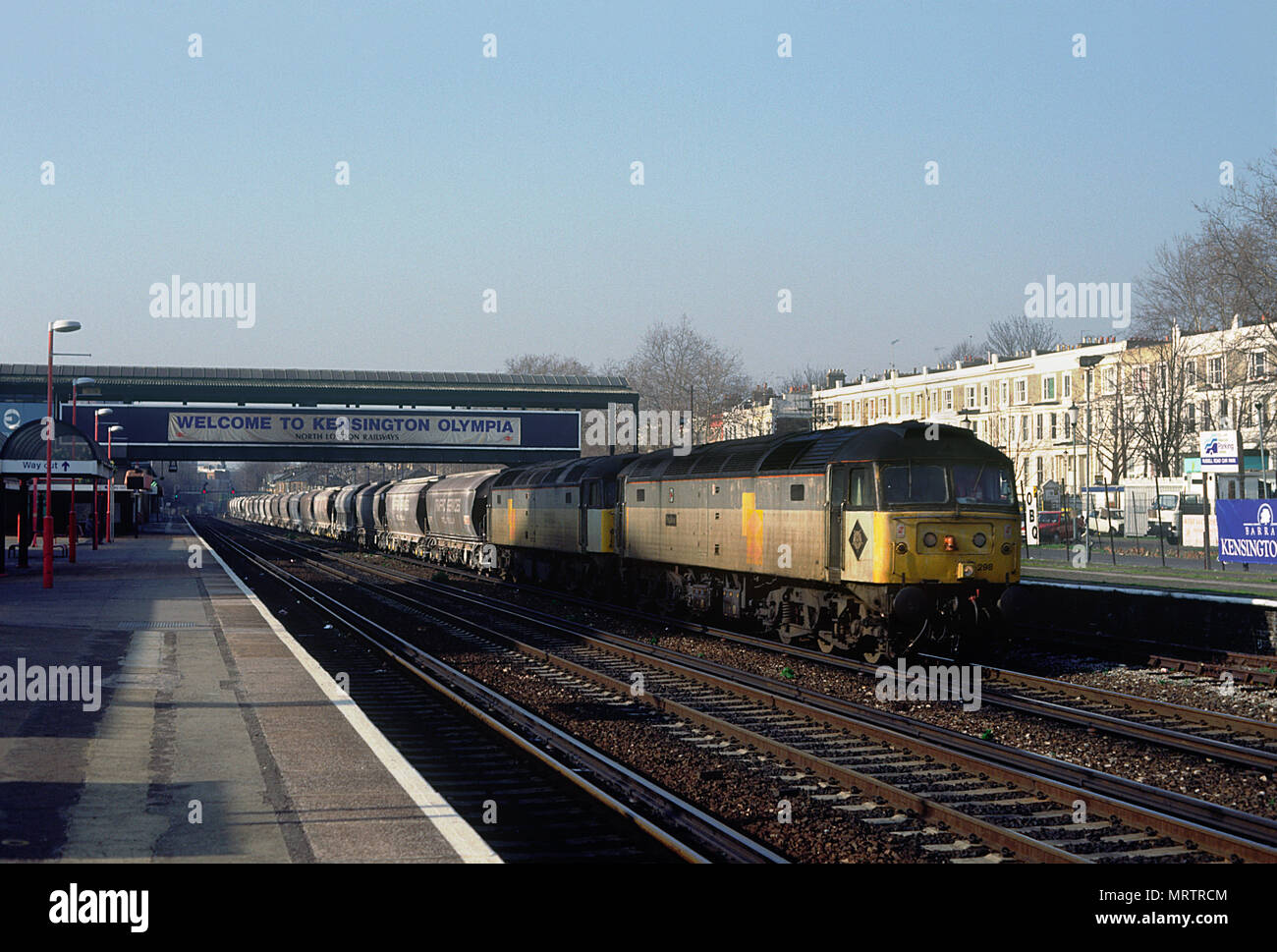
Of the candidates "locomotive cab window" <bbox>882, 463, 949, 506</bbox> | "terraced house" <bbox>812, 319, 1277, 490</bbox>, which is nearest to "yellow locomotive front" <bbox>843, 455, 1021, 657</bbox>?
"locomotive cab window" <bbox>882, 463, 949, 506</bbox>

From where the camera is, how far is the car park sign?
95.1 feet

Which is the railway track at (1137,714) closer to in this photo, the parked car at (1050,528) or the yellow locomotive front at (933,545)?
the yellow locomotive front at (933,545)

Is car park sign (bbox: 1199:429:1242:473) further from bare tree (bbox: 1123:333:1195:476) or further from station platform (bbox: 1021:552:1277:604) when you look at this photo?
bare tree (bbox: 1123:333:1195:476)

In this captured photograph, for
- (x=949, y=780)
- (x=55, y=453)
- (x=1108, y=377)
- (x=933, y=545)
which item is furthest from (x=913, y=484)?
(x=1108, y=377)

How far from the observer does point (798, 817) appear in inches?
399

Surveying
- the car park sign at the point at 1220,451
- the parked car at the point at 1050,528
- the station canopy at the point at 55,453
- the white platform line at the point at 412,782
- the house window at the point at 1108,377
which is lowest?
the white platform line at the point at 412,782

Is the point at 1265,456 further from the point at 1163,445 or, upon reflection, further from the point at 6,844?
the point at 6,844

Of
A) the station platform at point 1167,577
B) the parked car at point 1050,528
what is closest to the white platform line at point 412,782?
the station platform at point 1167,577

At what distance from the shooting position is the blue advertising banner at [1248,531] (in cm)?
2864

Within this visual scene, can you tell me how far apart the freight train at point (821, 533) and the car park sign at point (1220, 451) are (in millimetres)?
12693

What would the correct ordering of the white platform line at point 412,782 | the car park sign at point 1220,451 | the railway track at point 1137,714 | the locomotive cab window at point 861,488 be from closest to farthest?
the white platform line at point 412,782
the railway track at point 1137,714
the locomotive cab window at point 861,488
the car park sign at point 1220,451
